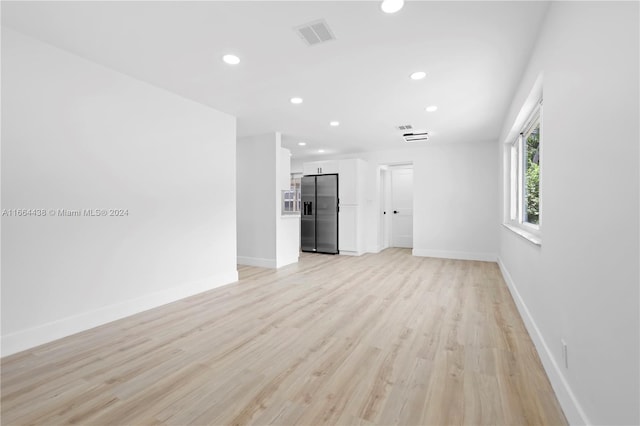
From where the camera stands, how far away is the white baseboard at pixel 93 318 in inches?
92.4

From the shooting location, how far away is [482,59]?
9.15 ft

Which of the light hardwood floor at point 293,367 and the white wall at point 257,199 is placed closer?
the light hardwood floor at point 293,367

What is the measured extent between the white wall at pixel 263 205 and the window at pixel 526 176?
3719 mm

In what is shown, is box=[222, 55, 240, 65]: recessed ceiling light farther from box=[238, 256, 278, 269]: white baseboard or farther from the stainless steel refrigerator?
the stainless steel refrigerator

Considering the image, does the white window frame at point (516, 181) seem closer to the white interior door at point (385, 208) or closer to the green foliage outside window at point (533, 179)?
the green foliage outside window at point (533, 179)

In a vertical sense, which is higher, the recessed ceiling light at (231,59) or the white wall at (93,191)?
the recessed ceiling light at (231,59)

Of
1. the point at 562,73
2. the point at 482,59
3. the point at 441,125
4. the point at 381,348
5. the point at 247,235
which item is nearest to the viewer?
the point at 562,73

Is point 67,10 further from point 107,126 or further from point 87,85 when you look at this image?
Answer: point 107,126

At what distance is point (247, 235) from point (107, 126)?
3.14 meters

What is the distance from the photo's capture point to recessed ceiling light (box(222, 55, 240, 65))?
2.74 meters

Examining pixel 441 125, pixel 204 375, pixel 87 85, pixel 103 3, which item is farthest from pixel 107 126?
pixel 441 125

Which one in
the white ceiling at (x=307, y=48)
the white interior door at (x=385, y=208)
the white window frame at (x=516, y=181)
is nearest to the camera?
the white ceiling at (x=307, y=48)

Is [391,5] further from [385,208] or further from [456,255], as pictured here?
[385,208]

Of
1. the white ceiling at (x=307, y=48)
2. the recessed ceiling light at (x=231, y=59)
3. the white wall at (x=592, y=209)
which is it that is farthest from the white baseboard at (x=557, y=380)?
the recessed ceiling light at (x=231, y=59)
